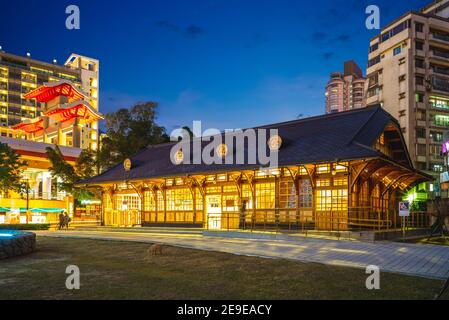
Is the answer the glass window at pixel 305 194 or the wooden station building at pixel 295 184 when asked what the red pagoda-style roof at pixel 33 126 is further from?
the glass window at pixel 305 194

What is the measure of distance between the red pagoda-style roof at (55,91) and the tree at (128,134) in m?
29.1

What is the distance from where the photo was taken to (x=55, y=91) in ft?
216

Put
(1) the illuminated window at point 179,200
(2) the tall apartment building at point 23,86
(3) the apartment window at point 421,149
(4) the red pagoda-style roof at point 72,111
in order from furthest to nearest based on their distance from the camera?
(2) the tall apartment building at point 23,86 → (4) the red pagoda-style roof at point 72,111 → (3) the apartment window at point 421,149 → (1) the illuminated window at point 179,200

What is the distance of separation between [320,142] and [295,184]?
2.58m

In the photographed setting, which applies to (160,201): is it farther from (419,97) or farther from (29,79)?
(29,79)

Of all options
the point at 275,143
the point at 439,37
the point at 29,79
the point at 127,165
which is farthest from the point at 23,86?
the point at 275,143

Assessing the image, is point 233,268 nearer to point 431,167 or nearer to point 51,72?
point 431,167

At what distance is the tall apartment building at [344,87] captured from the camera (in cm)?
15765

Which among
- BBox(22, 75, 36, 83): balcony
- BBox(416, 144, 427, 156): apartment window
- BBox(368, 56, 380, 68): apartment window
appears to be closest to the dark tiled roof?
BBox(416, 144, 427, 156): apartment window

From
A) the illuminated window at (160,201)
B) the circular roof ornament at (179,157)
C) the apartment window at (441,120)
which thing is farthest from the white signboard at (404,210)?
the apartment window at (441,120)

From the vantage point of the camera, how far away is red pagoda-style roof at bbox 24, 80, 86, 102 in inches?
2580

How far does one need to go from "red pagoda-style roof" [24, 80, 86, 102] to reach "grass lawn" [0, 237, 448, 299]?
5880 cm

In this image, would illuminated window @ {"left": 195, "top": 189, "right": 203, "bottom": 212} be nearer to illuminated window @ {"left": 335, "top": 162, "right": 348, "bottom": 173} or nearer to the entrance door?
the entrance door

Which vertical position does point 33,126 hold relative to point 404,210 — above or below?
above
